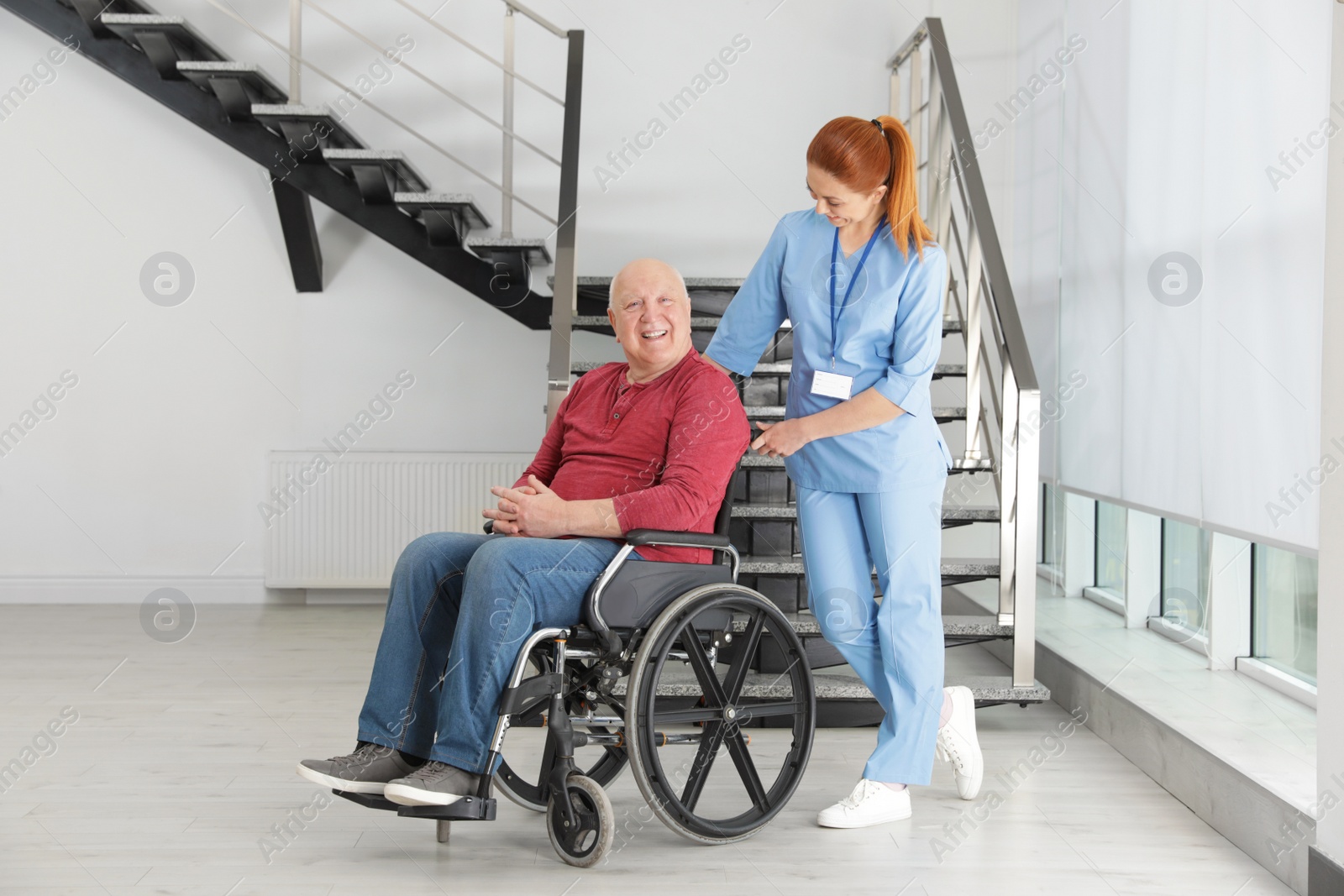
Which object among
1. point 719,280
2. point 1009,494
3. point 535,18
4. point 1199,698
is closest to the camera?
point 1199,698

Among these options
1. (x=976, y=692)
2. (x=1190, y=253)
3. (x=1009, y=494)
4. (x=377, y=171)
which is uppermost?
(x=377, y=171)

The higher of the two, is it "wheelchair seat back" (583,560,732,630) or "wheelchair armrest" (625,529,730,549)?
"wheelchair armrest" (625,529,730,549)

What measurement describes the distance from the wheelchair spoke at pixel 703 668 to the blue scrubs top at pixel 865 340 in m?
0.43

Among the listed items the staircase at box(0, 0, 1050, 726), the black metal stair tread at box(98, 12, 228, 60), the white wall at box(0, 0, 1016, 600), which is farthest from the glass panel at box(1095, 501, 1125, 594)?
the black metal stair tread at box(98, 12, 228, 60)

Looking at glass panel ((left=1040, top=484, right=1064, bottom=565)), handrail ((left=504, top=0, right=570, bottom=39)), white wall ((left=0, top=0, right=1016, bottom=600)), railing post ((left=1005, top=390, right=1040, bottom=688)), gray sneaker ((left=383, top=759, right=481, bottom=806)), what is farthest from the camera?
white wall ((left=0, top=0, right=1016, bottom=600))

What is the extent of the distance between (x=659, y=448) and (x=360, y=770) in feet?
2.35

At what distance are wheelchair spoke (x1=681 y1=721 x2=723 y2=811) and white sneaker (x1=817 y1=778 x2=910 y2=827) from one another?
301 millimetres

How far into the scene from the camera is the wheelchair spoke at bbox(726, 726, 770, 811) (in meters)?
1.94

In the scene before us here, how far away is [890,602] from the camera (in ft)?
6.86

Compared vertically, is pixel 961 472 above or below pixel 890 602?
above

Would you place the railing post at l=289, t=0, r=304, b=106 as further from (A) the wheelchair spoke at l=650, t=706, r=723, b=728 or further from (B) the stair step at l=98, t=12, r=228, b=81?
(A) the wheelchair spoke at l=650, t=706, r=723, b=728

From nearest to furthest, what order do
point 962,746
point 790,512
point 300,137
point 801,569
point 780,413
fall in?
point 962,746 < point 801,569 < point 790,512 < point 780,413 < point 300,137

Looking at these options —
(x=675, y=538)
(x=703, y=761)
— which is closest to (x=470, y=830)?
(x=703, y=761)

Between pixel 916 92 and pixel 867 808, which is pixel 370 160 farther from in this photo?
pixel 867 808
